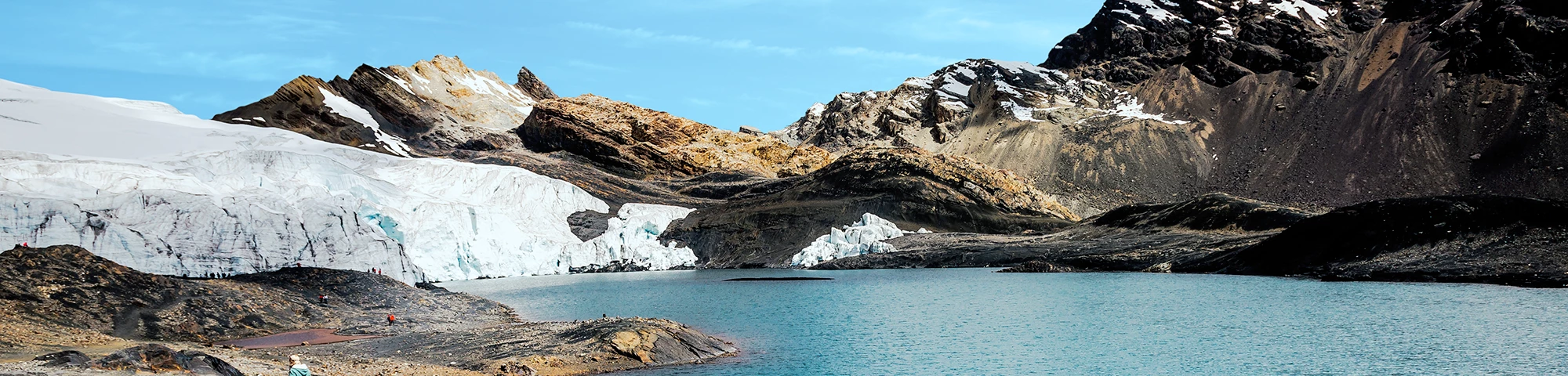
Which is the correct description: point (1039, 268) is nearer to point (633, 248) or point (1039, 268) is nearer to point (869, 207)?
point (869, 207)

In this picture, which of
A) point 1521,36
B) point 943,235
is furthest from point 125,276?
point 1521,36

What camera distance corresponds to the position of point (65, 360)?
28.5m

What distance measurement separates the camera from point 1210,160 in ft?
644

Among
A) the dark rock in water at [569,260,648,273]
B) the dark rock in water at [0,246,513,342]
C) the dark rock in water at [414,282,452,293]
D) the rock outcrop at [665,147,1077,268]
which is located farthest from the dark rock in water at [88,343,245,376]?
the rock outcrop at [665,147,1077,268]

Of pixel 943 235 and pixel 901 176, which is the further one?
pixel 901 176

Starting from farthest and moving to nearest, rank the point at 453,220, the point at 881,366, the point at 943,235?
1. the point at 943,235
2. the point at 453,220
3. the point at 881,366

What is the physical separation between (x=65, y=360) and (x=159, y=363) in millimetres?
2759

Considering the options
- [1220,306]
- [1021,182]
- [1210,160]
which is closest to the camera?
[1220,306]

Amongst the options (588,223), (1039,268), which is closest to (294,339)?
(1039,268)

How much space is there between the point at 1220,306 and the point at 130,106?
125009 mm

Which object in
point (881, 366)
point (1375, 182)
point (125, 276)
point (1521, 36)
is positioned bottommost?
point (881, 366)

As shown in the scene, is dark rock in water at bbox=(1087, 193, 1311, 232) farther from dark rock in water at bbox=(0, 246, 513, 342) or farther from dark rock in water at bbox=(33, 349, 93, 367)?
dark rock in water at bbox=(33, 349, 93, 367)

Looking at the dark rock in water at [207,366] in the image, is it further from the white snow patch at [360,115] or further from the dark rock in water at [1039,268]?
the white snow patch at [360,115]

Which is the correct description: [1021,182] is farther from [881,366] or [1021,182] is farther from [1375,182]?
[881,366]
